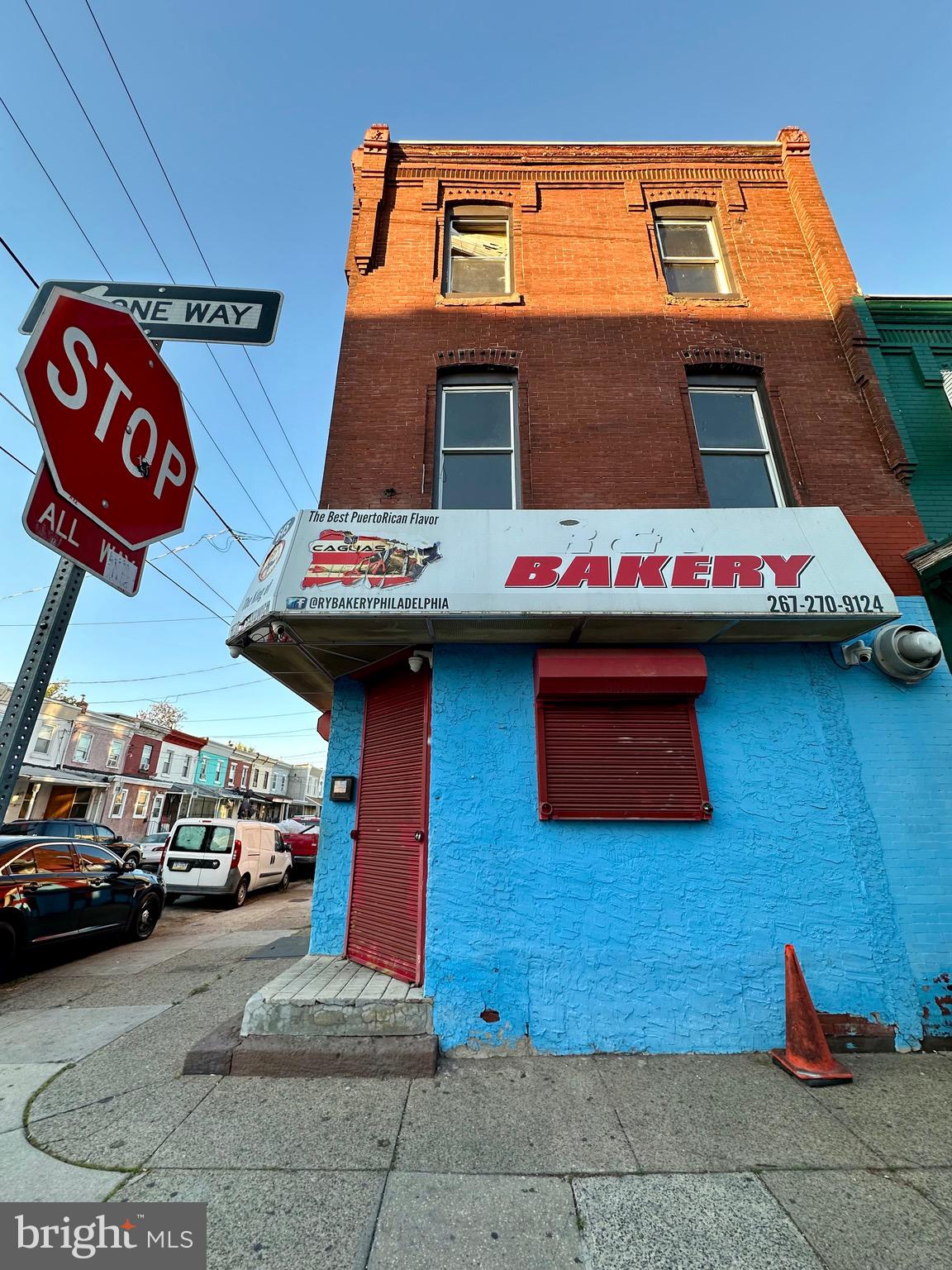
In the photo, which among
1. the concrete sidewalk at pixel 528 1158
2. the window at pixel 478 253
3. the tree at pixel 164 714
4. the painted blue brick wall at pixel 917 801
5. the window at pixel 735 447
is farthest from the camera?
the tree at pixel 164 714

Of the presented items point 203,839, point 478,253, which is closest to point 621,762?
point 478,253

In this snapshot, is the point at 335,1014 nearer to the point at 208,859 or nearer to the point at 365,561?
the point at 365,561

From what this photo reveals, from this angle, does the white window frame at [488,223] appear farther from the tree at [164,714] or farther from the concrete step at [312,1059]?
the tree at [164,714]

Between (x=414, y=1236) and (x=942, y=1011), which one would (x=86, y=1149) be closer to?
(x=414, y=1236)

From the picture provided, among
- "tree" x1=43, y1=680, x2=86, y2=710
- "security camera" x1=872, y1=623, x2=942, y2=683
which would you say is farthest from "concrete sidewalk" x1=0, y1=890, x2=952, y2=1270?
"tree" x1=43, y1=680, x2=86, y2=710

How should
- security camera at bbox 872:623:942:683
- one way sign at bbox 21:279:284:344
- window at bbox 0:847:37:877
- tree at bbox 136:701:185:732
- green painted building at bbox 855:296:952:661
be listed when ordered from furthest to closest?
tree at bbox 136:701:185:732
window at bbox 0:847:37:877
green painted building at bbox 855:296:952:661
security camera at bbox 872:623:942:683
one way sign at bbox 21:279:284:344

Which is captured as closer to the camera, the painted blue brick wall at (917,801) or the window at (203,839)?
the painted blue brick wall at (917,801)

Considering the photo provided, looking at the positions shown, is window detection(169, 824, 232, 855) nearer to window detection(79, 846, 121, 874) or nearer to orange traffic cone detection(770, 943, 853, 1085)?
window detection(79, 846, 121, 874)

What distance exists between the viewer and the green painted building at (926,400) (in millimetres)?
5668

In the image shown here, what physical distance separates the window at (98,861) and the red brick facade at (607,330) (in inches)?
285

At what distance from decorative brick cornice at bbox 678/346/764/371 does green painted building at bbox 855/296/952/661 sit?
1.52m

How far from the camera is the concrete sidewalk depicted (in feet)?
7.86

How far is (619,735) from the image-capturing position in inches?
193

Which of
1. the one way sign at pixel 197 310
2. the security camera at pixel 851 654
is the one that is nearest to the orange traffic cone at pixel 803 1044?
the security camera at pixel 851 654
